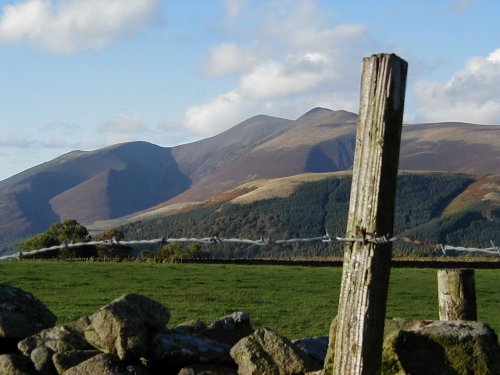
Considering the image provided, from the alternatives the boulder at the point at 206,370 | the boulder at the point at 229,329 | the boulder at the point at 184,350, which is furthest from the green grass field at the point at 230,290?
the boulder at the point at 206,370

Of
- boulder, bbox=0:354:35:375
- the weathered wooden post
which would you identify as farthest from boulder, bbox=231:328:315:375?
boulder, bbox=0:354:35:375

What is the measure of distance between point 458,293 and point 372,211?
13.1 feet

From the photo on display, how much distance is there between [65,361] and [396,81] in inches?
239

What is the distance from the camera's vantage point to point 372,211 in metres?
7.07

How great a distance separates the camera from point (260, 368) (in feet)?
33.7

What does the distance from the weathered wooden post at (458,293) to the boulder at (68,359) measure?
4.62 metres

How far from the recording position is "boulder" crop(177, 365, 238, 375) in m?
10.4

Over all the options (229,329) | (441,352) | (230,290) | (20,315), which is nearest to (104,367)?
(229,329)

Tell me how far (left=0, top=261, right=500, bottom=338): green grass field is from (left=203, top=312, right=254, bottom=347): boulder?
9598 millimetres

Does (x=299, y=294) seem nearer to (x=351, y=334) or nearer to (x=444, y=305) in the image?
(x=444, y=305)

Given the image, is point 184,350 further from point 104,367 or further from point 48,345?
point 48,345

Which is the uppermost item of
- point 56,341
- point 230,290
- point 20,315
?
point 20,315

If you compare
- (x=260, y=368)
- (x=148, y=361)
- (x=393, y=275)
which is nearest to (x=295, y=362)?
(x=260, y=368)

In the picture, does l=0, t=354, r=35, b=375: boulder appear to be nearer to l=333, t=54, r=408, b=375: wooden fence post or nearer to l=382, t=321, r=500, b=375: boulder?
l=382, t=321, r=500, b=375: boulder
